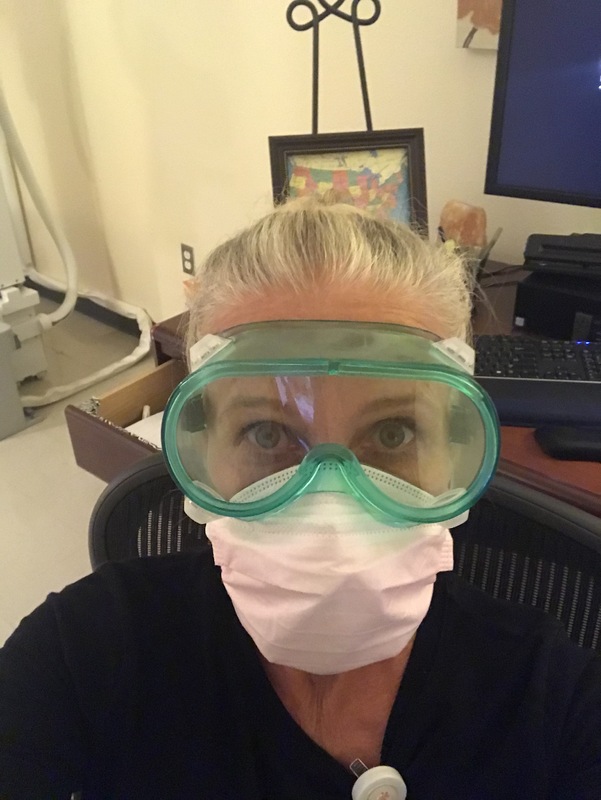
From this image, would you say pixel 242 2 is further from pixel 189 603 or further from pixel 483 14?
pixel 189 603

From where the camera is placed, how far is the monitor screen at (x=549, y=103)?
124cm

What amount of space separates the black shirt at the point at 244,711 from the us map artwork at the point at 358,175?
2.81 ft

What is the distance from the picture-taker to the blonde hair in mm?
766

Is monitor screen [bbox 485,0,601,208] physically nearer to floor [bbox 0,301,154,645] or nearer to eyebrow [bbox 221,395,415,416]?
eyebrow [bbox 221,395,415,416]

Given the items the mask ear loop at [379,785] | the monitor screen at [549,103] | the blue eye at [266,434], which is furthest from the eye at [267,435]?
the monitor screen at [549,103]

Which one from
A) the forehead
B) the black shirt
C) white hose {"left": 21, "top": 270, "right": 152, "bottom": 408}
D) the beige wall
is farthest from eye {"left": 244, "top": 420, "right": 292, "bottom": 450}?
white hose {"left": 21, "top": 270, "right": 152, "bottom": 408}

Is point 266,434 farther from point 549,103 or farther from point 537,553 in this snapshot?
point 549,103

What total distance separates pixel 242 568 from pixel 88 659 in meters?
0.21

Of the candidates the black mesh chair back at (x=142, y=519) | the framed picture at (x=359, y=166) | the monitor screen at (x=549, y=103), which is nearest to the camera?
the black mesh chair back at (x=142, y=519)

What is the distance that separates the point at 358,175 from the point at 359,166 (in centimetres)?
2

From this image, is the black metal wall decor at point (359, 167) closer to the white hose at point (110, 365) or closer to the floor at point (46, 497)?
the floor at point (46, 497)

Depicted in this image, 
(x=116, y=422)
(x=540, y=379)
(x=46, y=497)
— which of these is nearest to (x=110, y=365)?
(x=46, y=497)

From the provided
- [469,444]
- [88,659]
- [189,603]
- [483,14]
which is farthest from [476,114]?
[88,659]

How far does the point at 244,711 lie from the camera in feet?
2.55
